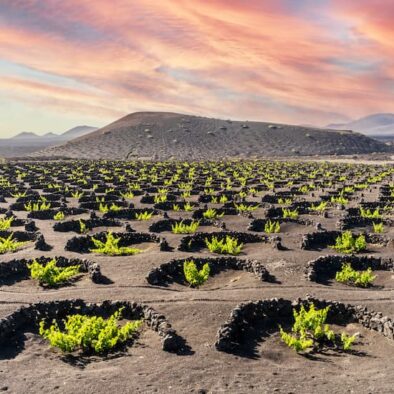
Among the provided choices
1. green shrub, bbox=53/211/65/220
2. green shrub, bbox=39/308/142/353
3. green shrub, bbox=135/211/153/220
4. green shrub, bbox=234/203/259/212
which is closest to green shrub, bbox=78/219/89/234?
green shrub, bbox=53/211/65/220

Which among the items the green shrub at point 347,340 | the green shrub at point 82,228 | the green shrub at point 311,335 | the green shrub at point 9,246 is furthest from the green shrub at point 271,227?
the green shrub at point 347,340

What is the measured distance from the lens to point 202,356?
9.07 metres

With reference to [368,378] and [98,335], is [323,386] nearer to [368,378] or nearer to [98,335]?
[368,378]

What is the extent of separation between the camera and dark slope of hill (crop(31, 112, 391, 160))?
113556mm

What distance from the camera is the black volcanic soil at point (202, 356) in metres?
7.95

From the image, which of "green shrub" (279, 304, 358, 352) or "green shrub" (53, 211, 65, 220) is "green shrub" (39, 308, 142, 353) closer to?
"green shrub" (279, 304, 358, 352)

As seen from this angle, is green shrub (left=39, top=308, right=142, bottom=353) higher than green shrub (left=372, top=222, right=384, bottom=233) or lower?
lower

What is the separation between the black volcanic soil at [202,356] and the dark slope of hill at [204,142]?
89.2m

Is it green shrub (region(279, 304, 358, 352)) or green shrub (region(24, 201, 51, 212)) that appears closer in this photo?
green shrub (region(279, 304, 358, 352))

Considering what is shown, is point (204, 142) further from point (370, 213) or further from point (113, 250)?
point (113, 250)

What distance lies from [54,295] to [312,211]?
16468 millimetres

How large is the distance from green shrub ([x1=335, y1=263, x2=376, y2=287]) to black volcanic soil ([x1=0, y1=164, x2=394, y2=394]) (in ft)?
1.21

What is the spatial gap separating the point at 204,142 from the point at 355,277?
366ft

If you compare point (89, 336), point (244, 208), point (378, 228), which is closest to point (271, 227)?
point (378, 228)
